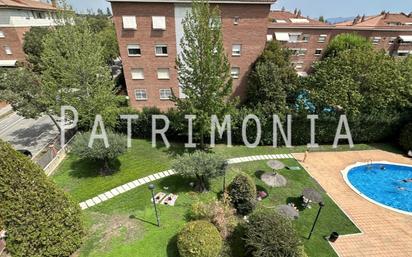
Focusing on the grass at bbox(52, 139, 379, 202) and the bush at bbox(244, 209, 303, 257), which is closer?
the bush at bbox(244, 209, 303, 257)

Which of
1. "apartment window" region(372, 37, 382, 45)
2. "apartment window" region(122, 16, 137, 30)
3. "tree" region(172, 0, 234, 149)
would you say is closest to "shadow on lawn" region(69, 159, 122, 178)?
"tree" region(172, 0, 234, 149)

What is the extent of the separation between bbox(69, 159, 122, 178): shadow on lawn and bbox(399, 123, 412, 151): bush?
1100 inches

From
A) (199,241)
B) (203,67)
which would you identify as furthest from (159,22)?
(199,241)

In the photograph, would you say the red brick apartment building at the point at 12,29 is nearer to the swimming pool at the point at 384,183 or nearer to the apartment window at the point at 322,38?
the apartment window at the point at 322,38

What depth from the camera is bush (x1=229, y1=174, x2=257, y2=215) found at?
15086 millimetres

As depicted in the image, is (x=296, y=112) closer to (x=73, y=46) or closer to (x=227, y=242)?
(x=227, y=242)

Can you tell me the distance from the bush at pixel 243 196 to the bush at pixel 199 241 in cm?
357

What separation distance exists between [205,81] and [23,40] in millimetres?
43443

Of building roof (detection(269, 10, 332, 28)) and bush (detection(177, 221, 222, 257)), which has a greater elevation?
building roof (detection(269, 10, 332, 28))

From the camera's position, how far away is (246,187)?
15172mm

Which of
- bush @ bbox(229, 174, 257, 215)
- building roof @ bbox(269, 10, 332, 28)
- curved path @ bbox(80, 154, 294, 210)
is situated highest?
building roof @ bbox(269, 10, 332, 28)

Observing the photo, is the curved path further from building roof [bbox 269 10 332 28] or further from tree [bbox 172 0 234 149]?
building roof [bbox 269 10 332 28]

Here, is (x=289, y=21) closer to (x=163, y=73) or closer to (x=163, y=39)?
(x=163, y=39)

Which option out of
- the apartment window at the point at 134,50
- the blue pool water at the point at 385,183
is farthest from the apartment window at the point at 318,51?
the apartment window at the point at 134,50
